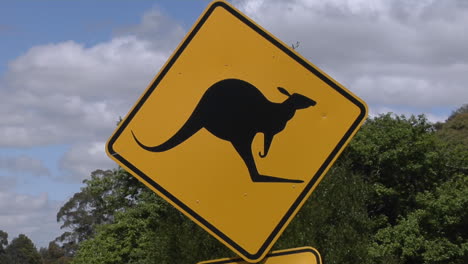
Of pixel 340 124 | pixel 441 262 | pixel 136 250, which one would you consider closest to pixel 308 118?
pixel 340 124

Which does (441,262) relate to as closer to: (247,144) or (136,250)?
(136,250)

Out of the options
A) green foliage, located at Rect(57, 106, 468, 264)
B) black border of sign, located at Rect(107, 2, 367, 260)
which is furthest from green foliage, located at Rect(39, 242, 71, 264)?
black border of sign, located at Rect(107, 2, 367, 260)

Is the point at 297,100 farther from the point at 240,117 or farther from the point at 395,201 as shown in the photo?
the point at 395,201

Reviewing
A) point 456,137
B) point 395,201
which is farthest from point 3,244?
point 395,201

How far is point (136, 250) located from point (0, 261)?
54.0m

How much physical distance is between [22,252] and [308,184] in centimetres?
10030

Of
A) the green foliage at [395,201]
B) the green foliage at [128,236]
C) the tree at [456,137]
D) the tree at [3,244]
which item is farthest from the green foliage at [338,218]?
the tree at [3,244]

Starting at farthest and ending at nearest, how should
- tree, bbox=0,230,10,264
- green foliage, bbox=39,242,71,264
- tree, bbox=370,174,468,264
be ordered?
green foliage, bbox=39,242,71,264, tree, bbox=0,230,10,264, tree, bbox=370,174,468,264

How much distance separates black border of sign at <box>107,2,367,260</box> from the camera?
3617 mm

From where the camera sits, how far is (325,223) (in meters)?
18.6

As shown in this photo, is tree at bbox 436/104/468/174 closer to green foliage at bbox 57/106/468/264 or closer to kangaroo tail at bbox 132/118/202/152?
green foliage at bbox 57/106/468/264

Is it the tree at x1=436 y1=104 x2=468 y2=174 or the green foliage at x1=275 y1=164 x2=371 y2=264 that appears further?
the tree at x1=436 y1=104 x2=468 y2=174

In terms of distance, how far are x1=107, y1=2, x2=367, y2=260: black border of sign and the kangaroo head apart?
144 millimetres

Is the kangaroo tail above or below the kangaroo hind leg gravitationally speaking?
below
